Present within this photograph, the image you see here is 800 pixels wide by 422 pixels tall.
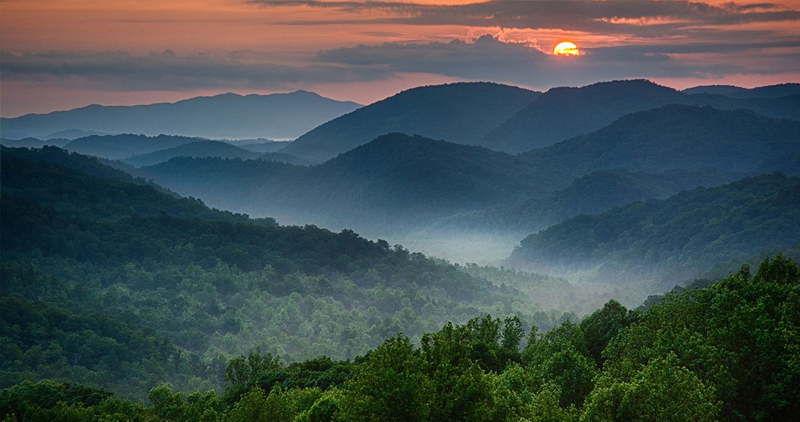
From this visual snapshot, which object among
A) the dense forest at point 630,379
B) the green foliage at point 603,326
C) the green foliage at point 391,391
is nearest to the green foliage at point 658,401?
the dense forest at point 630,379

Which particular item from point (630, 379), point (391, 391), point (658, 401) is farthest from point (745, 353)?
point (391, 391)

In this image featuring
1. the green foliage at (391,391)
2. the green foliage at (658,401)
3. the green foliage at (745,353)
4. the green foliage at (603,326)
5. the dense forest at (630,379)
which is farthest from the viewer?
the green foliage at (603,326)

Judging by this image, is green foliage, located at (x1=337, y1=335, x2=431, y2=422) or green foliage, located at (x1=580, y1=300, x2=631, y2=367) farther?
green foliage, located at (x1=580, y1=300, x2=631, y2=367)

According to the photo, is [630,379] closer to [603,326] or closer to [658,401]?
[658,401]

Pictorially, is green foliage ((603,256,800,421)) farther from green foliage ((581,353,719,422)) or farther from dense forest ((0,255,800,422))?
green foliage ((581,353,719,422))

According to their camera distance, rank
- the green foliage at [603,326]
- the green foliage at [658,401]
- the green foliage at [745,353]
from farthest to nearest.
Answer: the green foliage at [603,326] → the green foliage at [745,353] → the green foliage at [658,401]

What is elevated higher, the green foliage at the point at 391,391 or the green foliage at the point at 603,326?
the green foliage at the point at 391,391

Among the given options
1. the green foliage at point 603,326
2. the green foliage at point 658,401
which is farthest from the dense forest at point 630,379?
the green foliage at point 603,326

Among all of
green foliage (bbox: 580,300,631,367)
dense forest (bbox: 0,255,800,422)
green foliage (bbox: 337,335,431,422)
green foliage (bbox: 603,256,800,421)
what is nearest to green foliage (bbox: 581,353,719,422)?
dense forest (bbox: 0,255,800,422)

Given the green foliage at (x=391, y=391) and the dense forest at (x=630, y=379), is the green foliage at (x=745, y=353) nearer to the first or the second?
the dense forest at (x=630, y=379)

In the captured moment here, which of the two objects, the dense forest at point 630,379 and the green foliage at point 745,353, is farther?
the green foliage at point 745,353

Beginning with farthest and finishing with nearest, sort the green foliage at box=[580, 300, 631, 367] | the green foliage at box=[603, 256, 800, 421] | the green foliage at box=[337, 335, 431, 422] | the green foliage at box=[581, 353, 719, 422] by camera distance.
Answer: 1. the green foliage at box=[580, 300, 631, 367]
2. the green foliage at box=[603, 256, 800, 421]
3. the green foliage at box=[337, 335, 431, 422]
4. the green foliage at box=[581, 353, 719, 422]

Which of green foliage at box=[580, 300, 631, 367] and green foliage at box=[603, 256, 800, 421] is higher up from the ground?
green foliage at box=[603, 256, 800, 421]

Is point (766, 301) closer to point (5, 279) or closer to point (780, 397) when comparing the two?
point (780, 397)
